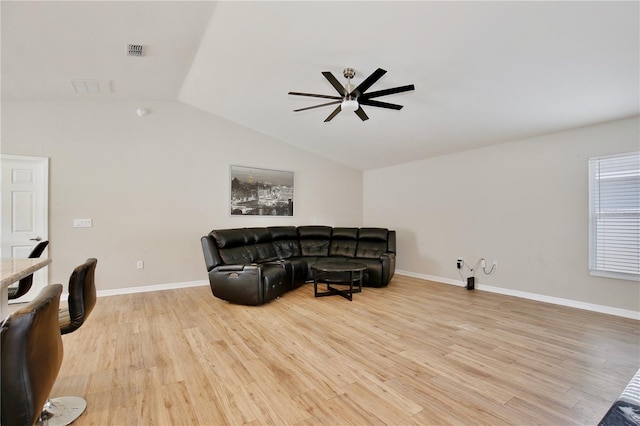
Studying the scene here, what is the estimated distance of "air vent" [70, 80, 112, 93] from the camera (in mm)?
3780

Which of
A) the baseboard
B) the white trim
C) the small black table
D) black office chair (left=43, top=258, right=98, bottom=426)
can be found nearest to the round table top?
the small black table

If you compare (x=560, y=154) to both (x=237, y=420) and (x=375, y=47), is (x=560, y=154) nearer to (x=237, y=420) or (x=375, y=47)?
(x=375, y=47)

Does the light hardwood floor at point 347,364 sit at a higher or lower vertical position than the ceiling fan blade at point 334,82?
lower

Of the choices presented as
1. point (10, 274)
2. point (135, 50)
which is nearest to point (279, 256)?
point (135, 50)

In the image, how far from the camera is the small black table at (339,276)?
14.3 feet

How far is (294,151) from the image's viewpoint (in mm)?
6273

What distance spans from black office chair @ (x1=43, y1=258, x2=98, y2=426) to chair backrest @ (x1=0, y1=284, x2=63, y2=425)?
2.47 feet

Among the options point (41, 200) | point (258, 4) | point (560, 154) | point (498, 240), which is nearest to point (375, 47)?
point (258, 4)

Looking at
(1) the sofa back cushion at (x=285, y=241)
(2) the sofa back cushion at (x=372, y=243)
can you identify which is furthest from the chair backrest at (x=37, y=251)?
(2) the sofa back cushion at (x=372, y=243)

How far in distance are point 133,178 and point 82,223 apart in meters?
0.97

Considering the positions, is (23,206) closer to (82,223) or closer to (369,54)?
(82,223)

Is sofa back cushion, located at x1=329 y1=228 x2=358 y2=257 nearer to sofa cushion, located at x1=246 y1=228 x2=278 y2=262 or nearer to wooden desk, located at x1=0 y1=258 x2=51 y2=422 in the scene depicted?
sofa cushion, located at x1=246 y1=228 x2=278 y2=262

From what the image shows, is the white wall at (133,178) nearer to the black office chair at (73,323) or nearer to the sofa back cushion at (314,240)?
the sofa back cushion at (314,240)

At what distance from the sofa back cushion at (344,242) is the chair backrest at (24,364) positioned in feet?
16.4
